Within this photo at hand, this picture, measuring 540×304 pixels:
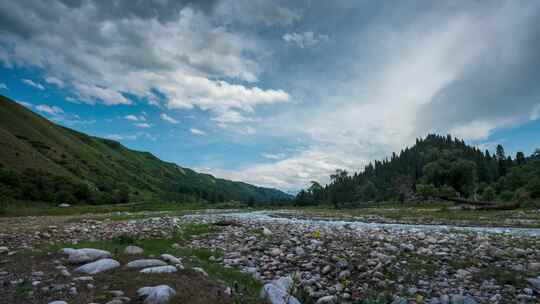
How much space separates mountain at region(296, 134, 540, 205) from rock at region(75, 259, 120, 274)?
5275 centimetres

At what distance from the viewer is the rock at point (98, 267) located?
16.8 feet

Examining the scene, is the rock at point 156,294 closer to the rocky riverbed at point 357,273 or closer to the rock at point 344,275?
the rocky riverbed at point 357,273

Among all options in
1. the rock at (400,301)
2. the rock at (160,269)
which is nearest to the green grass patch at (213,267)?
the rock at (160,269)

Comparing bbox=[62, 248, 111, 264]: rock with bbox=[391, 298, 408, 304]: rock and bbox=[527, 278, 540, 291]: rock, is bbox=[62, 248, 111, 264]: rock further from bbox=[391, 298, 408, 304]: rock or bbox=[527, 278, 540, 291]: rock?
bbox=[527, 278, 540, 291]: rock

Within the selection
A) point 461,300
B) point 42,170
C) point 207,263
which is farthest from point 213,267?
point 42,170

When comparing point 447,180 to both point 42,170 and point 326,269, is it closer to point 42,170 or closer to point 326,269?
point 326,269

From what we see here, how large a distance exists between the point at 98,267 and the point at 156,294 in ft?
7.18

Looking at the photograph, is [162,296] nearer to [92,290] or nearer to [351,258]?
[92,290]

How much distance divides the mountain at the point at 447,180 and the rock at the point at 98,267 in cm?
5275

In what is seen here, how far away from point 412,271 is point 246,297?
4760 millimetres

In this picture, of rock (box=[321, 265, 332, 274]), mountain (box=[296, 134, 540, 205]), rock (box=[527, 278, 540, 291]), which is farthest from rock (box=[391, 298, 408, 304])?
mountain (box=[296, 134, 540, 205])

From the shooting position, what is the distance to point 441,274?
21.4 feet

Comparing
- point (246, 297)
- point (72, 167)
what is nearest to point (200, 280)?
point (246, 297)

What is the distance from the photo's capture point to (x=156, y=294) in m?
3.93
